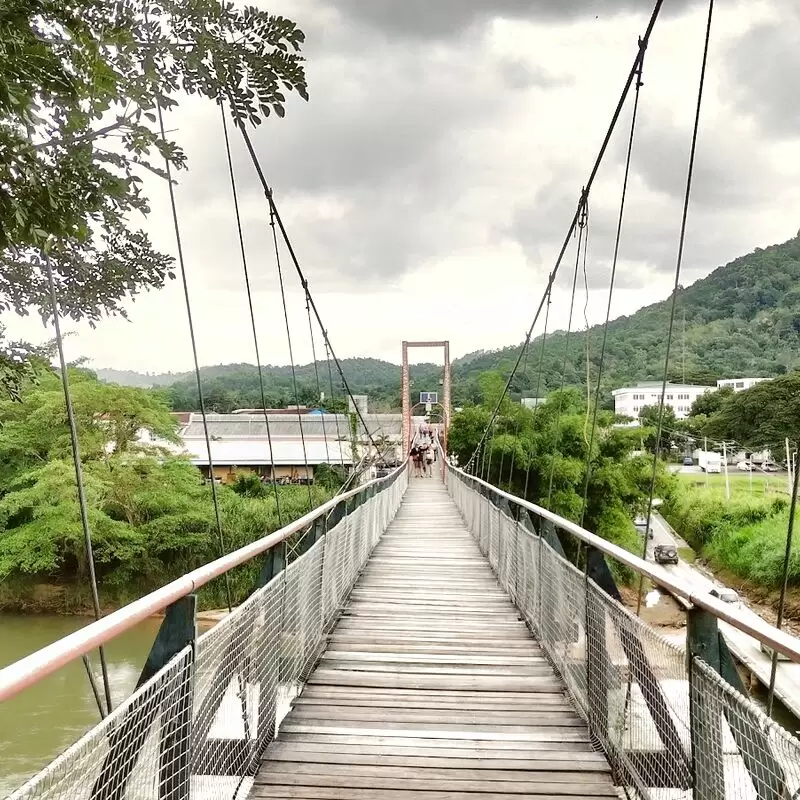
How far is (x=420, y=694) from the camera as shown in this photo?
2535mm

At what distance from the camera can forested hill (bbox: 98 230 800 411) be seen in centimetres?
1772

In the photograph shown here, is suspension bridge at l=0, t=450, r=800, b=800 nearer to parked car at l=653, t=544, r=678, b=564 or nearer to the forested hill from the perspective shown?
the forested hill

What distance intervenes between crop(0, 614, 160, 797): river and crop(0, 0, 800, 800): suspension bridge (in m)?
7.17

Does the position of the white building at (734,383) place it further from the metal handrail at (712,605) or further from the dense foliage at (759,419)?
the metal handrail at (712,605)

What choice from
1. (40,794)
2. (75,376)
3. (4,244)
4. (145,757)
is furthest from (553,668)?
(75,376)

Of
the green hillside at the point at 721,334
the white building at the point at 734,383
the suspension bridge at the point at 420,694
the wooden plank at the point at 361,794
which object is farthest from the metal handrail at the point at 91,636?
the white building at the point at 734,383

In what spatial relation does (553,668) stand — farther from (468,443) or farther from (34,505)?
(468,443)

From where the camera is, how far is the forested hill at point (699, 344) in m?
17.7

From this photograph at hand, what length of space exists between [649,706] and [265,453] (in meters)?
24.5

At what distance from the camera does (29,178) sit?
6.04 feet

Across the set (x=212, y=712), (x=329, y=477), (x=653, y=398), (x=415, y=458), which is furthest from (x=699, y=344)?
(x=212, y=712)

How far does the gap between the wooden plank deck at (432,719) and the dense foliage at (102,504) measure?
1186cm

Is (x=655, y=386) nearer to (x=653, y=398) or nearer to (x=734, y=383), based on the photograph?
(x=653, y=398)

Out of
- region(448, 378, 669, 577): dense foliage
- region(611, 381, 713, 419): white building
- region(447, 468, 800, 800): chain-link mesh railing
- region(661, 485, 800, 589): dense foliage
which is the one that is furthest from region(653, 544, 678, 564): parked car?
region(611, 381, 713, 419): white building
